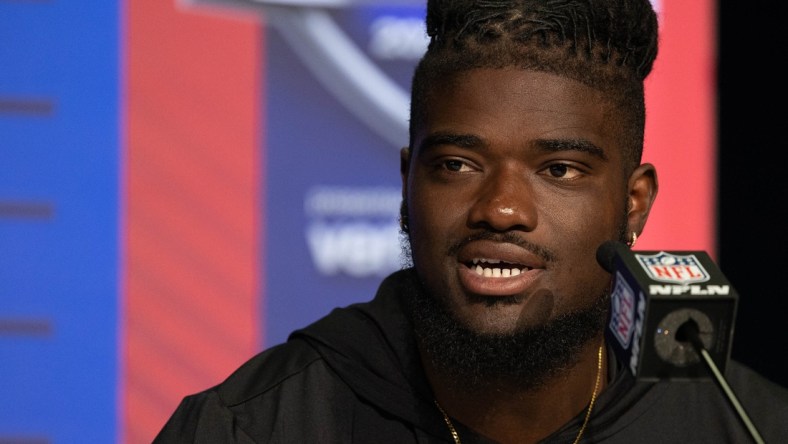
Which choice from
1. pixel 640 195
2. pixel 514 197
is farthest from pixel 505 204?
pixel 640 195

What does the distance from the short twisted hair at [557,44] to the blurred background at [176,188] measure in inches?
39.4

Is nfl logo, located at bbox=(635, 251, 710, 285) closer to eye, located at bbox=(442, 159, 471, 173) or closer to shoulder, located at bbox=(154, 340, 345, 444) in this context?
eye, located at bbox=(442, 159, 471, 173)

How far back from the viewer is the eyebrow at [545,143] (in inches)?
72.2

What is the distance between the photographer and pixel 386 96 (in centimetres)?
308

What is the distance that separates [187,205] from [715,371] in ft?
6.40

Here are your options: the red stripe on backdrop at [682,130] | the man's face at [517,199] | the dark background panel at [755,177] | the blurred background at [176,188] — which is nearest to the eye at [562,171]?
the man's face at [517,199]

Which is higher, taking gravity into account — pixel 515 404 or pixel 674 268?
pixel 674 268

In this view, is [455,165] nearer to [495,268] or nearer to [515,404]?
[495,268]

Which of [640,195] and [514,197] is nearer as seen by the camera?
[514,197]

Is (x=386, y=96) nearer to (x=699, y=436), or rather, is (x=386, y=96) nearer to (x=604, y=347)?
(x=604, y=347)

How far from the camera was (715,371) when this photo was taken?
1.25m

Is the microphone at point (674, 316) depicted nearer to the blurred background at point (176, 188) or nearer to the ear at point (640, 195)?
the ear at point (640, 195)

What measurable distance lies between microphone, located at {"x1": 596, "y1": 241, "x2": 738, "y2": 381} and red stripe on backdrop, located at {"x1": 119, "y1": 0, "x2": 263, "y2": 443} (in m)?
1.79

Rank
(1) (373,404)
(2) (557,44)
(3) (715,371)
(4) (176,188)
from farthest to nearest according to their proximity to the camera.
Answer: (4) (176,188), (1) (373,404), (2) (557,44), (3) (715,371)
